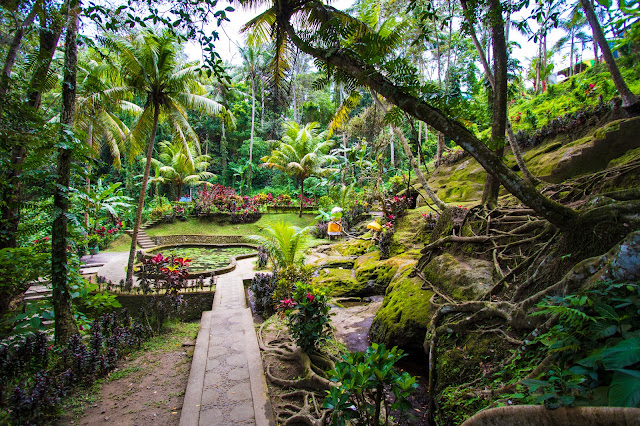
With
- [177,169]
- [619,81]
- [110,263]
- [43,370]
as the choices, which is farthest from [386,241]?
[177,169]

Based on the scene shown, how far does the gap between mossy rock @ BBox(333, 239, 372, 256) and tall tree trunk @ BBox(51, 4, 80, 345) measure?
23.9 feet

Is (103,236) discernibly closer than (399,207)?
No

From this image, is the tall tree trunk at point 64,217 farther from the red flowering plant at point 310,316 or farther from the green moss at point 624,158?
the green moss at point 624,158

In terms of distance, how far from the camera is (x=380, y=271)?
700 centimetres

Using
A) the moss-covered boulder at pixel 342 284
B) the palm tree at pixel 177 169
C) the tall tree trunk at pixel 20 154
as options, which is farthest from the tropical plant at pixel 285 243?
the palm tree at pixel 177 169

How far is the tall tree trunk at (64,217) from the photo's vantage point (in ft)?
12.9

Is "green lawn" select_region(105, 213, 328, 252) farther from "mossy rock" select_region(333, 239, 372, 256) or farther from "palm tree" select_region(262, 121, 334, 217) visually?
"palm tree" select_region(262, 121, 334, 217)

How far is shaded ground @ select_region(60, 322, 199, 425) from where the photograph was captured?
121 inches

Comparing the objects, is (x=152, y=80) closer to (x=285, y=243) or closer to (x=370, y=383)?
(x=285, y=243)

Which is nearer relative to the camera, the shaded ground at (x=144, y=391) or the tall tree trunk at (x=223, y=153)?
the shaded ground at (x=144, y=391)

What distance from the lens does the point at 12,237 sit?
450 cm

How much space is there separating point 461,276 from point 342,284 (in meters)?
3.40

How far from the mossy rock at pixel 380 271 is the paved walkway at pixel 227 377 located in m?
2.76

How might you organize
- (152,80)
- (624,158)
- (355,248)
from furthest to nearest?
(355,248)
(152,80)
(624,158)
